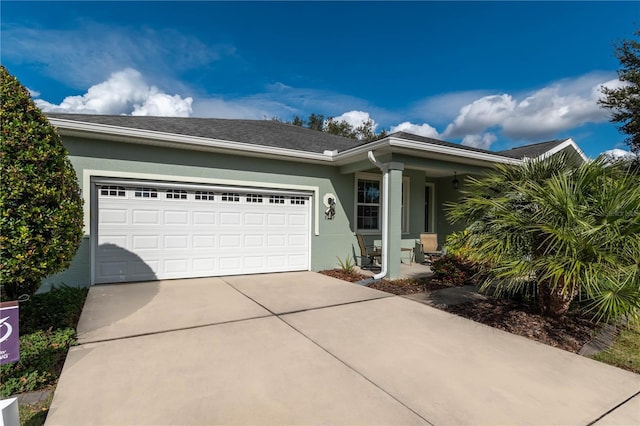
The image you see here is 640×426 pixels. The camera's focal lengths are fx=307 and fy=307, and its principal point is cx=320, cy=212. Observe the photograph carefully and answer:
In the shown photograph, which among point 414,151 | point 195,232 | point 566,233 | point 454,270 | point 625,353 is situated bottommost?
point 625,353

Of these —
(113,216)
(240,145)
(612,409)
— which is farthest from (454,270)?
(113,216)

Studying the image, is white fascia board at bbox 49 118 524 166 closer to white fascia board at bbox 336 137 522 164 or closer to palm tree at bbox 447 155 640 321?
white fascia board at bbox 336 137 522 164

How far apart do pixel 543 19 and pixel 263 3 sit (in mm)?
7249

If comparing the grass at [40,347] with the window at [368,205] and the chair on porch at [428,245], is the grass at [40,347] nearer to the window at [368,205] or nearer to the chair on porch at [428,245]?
the window at [368,205]

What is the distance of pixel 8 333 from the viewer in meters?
2.35

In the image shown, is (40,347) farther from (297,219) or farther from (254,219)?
(297,219)

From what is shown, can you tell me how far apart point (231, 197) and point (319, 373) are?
5559 millimetres

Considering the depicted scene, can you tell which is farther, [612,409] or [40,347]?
[40,347]

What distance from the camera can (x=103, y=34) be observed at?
743 cm

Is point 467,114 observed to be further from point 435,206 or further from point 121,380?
point 121,380

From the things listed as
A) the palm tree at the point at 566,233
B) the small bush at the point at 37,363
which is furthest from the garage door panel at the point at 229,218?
the palm tree at the point at 566,233

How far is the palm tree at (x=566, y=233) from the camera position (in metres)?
3.48

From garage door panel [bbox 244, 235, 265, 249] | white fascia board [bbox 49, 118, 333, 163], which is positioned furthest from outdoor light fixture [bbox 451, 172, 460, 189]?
garage door panel [bbox 244, 235, 265, 249]

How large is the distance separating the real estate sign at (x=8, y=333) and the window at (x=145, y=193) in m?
4.66
